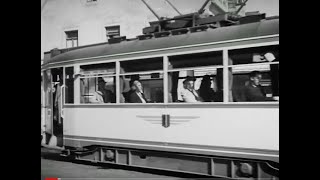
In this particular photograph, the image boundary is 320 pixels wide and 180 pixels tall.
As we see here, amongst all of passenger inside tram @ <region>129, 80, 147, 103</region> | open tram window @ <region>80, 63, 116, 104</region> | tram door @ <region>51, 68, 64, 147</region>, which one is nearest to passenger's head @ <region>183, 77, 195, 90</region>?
passenger inside tram @ <region>129, 80, 147, 103</region>

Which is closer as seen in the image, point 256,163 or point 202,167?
point 256,163

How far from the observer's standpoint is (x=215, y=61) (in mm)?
2943

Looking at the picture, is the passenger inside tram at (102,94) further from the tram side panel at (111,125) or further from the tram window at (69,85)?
the tram window at (69,85)

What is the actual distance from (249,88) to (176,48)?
644 mm

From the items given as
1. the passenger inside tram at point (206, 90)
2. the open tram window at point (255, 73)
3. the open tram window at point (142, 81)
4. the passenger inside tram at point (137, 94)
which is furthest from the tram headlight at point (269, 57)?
the passenger inside tram at point (137, 94)

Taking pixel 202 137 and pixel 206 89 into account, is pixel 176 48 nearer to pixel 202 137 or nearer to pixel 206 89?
pixel 206 89

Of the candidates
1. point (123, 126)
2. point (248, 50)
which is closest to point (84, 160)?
point (123, 126)

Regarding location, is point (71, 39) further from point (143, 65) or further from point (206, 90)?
point (206, 90)

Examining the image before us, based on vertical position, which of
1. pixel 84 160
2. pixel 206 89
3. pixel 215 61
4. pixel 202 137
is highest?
pixel 215 61

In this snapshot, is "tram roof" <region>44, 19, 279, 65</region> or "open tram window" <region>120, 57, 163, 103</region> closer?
"tram roof" <region>44, 19, 279, 65</region>

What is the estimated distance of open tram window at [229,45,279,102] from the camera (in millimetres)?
2729

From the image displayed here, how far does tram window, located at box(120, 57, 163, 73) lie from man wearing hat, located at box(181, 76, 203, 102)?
0.23m

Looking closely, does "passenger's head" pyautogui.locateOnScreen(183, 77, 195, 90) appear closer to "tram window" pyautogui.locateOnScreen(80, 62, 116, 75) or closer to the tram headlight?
the tram headlight

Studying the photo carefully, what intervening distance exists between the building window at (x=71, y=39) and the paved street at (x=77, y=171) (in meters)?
0.96
